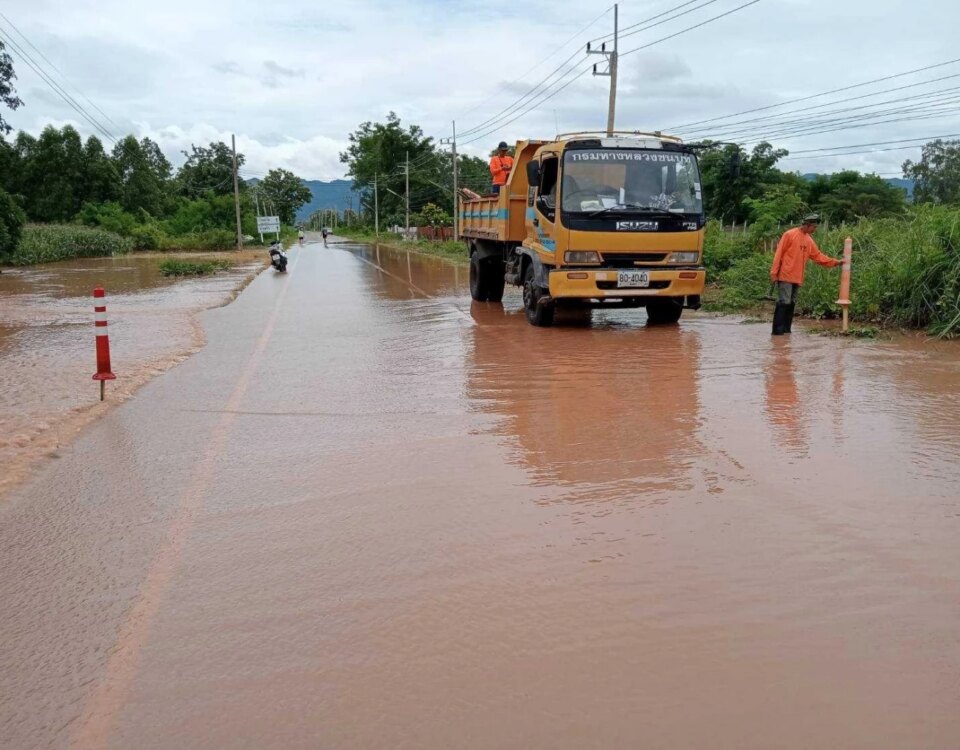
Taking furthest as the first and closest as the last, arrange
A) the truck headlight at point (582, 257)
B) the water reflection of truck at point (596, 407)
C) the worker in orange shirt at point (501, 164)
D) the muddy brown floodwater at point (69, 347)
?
the worker in orange shirt at point (501, 164), the truck headlight at point (582, 257), the muddy brown floodwater at point (69, 347), the water reflection of truck at point (596, 407)

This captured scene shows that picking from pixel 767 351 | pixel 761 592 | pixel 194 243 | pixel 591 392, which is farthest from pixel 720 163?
pixel 761 592

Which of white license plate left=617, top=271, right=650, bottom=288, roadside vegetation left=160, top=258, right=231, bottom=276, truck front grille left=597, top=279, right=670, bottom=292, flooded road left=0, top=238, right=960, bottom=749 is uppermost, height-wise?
white license plate left=617, top=271, right=650, bottom=288

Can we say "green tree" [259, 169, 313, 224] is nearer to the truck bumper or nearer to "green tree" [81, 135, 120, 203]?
"green tree" [81, 135, 120, 203]

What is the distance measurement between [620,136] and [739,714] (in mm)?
10355

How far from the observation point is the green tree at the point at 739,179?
43406 mm

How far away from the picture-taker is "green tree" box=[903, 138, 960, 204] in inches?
2485

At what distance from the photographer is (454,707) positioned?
282 cm

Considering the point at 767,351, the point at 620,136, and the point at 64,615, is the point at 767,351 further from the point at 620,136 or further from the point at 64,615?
the point at 64,615

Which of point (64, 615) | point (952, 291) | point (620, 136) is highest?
point (620, 136)

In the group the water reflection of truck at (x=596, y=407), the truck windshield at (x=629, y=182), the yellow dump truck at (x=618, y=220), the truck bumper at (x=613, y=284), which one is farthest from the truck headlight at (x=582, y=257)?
the water reflection of truck at (x=596, y=407)

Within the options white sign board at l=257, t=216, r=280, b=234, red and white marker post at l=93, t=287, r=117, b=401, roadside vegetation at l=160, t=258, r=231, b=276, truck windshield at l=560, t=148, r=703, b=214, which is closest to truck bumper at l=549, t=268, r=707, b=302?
truck windshield at l=560, t=148, r=703, b=214

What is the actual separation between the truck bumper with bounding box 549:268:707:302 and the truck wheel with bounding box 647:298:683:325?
0.46 m

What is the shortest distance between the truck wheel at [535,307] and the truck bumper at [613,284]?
64 centimetres

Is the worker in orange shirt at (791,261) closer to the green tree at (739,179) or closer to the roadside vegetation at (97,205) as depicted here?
the green tree at (739,179)
